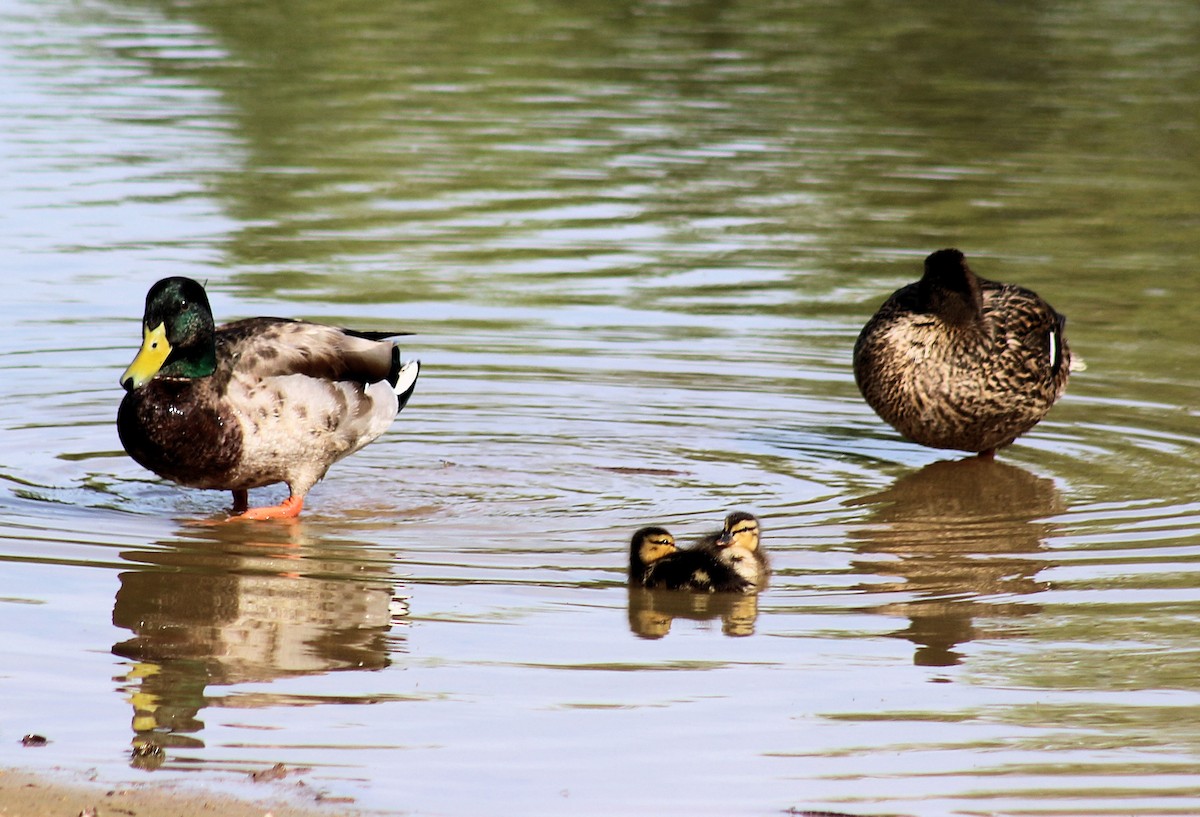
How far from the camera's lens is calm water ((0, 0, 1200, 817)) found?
16.4ft

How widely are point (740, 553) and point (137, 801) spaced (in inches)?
110

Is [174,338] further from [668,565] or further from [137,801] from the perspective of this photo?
[137,801]

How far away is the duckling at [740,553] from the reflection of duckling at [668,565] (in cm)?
1

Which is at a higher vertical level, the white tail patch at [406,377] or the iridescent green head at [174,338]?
the iridescent green head at [174,338]

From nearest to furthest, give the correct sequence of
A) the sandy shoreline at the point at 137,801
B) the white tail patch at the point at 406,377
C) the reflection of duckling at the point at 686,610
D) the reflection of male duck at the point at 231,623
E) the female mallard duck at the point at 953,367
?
the sandy shoreline at the point at 137,801, the reflection of male duck at the point at 231,623, the reflection of duckling at the point at 686,610, the white tail patch at the point at 406,377, the female mallard duck at the point at 953,367

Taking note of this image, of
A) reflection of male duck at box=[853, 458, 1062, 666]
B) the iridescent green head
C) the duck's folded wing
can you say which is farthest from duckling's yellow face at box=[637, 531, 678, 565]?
the iridescent green head

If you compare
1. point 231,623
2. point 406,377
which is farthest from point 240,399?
point 231,623

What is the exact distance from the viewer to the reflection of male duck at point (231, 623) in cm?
530

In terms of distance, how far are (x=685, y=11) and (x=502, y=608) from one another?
74.3 ft

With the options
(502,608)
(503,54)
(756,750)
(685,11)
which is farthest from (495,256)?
(685,11)

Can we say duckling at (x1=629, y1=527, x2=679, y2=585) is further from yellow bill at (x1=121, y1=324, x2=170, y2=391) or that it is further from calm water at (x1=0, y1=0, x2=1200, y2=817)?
yellow bill at (x1=121, y1=324, x2=170, y2=391)

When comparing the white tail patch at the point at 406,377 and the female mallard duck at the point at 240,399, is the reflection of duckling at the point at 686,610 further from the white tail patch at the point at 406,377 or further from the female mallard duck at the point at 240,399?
the white tail patch at the point at 406,377

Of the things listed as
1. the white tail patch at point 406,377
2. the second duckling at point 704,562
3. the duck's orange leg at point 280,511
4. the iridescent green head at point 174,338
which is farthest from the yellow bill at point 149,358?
the second duckling at point 704,562

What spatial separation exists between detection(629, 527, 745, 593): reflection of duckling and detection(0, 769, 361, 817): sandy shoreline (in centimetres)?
240
